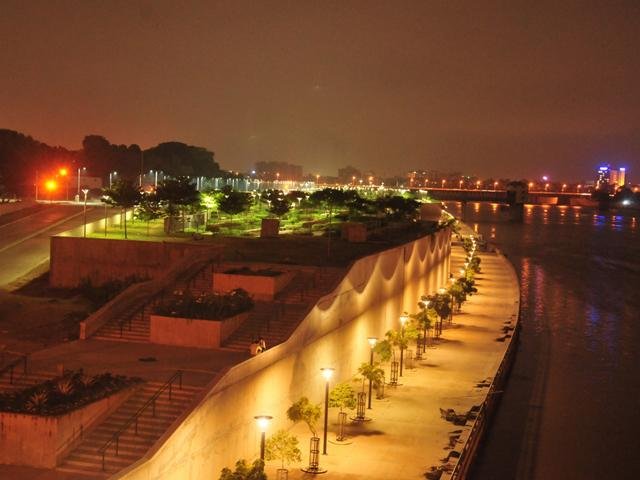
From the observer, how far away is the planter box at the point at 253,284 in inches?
577

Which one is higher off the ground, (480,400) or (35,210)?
(35,210)

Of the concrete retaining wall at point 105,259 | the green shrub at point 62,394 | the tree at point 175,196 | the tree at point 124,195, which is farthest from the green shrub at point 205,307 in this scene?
the tree at point 175,196

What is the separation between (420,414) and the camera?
1308cm

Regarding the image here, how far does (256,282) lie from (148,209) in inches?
435

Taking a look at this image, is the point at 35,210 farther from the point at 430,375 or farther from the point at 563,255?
the point at 563,255

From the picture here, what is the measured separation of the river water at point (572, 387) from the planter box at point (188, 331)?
14.3ft

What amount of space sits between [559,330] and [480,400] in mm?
13499

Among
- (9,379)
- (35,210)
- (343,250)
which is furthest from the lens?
(35,210)

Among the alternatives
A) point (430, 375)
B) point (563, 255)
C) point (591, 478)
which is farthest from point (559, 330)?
point (563, 255)

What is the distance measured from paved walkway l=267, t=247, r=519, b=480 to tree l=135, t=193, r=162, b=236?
9.15 meters

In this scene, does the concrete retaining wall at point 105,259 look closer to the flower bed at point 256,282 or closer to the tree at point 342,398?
the flower bed at point 256,282

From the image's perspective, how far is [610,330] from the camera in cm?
2773

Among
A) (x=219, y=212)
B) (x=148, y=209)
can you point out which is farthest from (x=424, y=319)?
(x=219, y=212)

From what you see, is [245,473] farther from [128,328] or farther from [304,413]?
[128,328]
